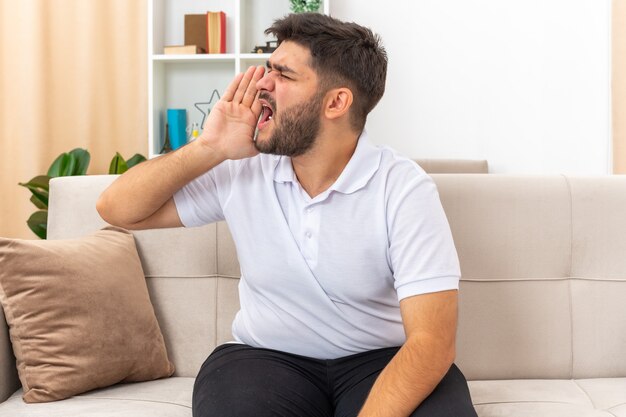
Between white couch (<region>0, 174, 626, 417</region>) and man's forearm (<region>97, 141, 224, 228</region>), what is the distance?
269 mm

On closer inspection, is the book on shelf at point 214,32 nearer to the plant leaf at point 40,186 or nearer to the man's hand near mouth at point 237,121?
the plant leaf at point 40,186

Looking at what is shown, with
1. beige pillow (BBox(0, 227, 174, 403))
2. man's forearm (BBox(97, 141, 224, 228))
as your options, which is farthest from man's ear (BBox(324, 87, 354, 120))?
beige pillow (BBox(0, 227, 174, 403))

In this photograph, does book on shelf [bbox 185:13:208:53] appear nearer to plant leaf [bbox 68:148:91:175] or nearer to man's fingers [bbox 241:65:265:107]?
plant leaf [bbox 68:148:91:175]

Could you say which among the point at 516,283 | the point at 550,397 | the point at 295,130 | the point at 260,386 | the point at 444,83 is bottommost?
the point at 550,397

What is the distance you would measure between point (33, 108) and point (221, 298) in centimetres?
238

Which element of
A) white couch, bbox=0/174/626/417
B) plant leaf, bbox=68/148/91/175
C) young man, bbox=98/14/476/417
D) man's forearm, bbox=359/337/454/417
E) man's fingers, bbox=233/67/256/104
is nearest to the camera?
man's forearm, bbox=359/337/454/417

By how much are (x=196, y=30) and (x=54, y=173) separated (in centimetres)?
98

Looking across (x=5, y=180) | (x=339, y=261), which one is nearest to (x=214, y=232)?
(x=339, y=261)

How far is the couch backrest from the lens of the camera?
6.17ft

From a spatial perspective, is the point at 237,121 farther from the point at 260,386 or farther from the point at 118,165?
the point at 118,165

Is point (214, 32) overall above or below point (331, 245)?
above

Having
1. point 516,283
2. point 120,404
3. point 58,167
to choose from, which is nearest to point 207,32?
point 58,167

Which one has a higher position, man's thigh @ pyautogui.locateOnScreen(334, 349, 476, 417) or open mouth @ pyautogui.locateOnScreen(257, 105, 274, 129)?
open mouth @ pyautogui.locateOnScreen(257, 105, 274, 129)

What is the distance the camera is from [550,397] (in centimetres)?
171
